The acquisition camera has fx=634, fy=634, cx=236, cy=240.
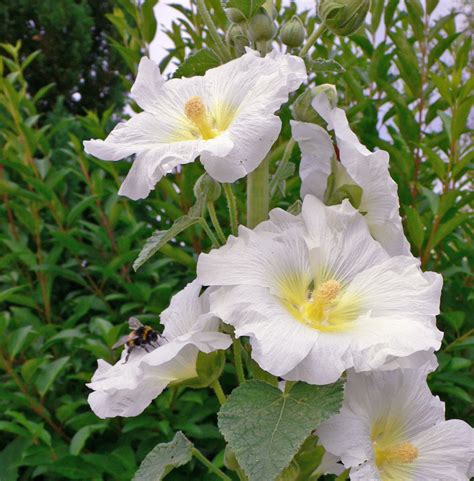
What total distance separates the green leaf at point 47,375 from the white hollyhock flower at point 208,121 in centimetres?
71

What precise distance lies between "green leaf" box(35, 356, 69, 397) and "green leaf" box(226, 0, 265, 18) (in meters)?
0.81

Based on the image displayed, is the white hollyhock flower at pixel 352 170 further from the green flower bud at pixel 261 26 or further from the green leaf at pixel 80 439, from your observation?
the green leaf at pixel 80 439

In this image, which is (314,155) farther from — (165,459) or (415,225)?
(415,225)

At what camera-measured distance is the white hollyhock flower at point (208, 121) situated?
1.97ft

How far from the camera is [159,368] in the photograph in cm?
71

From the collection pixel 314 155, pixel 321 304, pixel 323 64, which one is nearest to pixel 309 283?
pixel 321 304

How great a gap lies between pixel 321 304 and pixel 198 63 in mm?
340

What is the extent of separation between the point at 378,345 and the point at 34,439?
94 centimetres

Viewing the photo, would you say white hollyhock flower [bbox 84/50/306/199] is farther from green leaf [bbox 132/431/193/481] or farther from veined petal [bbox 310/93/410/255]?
green leaf [bbox 132/431/193/481]

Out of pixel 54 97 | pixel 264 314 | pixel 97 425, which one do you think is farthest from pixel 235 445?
pixel 54 97

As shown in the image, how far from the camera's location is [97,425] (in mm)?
1229

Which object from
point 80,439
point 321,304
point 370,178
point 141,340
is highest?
point 370,178

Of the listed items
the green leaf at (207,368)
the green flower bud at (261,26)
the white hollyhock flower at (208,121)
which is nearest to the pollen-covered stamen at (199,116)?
the white hollyhock flower at (208,121)

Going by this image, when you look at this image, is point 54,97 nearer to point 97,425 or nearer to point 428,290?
point 97,425
